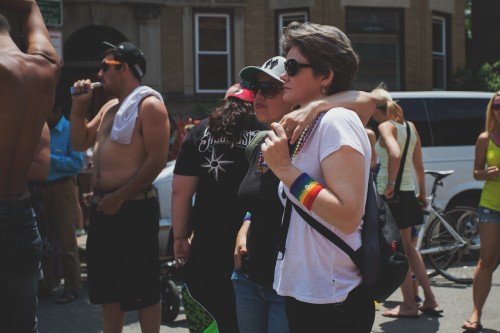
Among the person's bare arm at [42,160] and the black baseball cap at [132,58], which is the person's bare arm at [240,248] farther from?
the black baseball cap at [132,58]

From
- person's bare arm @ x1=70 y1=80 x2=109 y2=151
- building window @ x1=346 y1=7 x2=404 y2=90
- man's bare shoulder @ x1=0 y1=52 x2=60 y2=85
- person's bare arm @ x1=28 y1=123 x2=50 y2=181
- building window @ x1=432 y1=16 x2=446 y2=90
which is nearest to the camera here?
man's bare shoulder @ x1=0 y1=52 x2=60 y2=85

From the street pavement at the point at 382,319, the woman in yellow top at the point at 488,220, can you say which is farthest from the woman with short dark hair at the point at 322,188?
the street pavement at the point at 382,319

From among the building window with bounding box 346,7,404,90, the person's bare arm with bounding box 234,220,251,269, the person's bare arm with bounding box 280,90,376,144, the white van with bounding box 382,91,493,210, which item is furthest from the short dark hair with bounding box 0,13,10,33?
the building window with bounding box 346,7,404,90

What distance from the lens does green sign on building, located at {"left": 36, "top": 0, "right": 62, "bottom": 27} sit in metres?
9.62

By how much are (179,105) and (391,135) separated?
10691 mm

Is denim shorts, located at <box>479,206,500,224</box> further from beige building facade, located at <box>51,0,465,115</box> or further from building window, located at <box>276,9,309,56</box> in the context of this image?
building window, located at <box>276,9,309,56</box>

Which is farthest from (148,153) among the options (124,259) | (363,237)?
(363,237)

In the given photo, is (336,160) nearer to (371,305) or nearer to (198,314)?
(371,305)

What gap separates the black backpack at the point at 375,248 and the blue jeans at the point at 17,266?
1.16m

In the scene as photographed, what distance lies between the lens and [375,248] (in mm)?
2738

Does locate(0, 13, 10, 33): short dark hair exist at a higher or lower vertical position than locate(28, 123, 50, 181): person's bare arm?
higher

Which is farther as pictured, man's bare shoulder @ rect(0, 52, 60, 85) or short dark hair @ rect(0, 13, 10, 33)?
short dark hair @ rect(0, 13, 10, 33)

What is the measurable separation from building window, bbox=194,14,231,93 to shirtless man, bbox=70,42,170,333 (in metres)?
12.6

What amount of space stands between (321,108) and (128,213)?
7.57 ft
